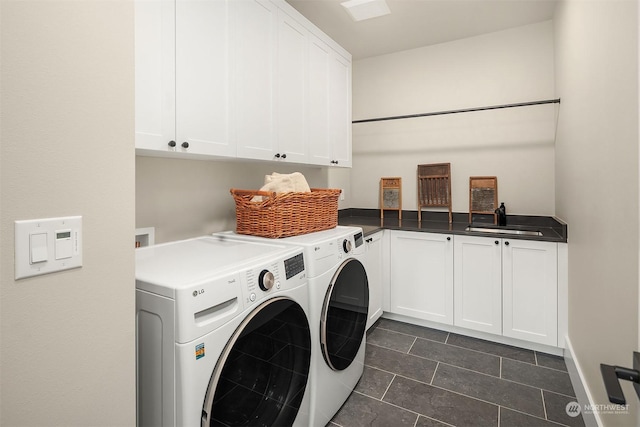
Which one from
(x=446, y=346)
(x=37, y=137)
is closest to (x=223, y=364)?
(x=37, y=137)

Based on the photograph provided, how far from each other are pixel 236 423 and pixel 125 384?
404 millimetres

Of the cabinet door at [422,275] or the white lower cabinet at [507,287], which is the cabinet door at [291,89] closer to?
the cabinet door at [422,275]

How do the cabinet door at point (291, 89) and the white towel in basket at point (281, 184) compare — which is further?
the cabinet door at point (291, 89)

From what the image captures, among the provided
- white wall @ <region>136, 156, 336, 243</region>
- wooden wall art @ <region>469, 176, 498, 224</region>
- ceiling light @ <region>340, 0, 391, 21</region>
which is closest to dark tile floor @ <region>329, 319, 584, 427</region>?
wooden wall art @ <region>469, 176, 498, 224</region>

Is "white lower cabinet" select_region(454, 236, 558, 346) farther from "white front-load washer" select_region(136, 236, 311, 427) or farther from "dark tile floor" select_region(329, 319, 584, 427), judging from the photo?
"white front-load washer" select_region(136, 236, 311, 427)

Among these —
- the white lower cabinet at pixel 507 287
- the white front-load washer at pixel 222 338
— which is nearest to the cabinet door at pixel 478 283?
the white lower cabinet at pixel 507 287

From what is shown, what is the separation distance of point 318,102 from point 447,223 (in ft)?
5.52

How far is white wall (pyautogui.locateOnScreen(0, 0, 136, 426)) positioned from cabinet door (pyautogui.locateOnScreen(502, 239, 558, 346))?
7.97ft

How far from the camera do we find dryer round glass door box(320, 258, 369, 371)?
1.56m

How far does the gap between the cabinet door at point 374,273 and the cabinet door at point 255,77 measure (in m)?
1.15

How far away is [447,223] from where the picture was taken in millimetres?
3129

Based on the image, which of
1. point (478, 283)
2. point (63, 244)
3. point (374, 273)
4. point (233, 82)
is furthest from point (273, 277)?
point (478, 283)

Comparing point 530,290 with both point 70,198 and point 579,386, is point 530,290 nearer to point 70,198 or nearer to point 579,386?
→ point 579,386

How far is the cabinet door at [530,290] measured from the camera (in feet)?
7.50
